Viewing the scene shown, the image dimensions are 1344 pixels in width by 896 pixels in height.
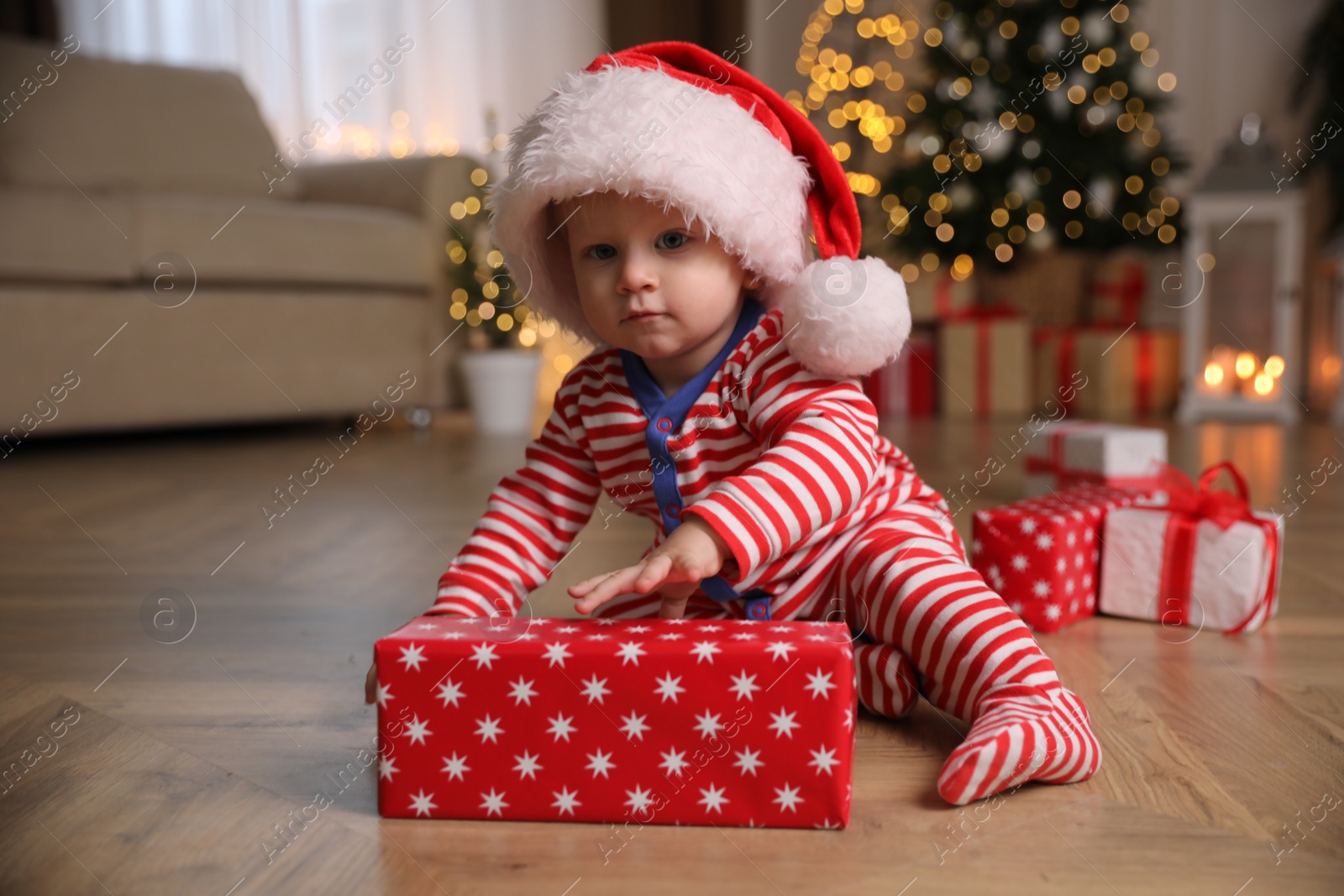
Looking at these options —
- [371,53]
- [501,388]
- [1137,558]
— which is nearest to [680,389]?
[1137,558]

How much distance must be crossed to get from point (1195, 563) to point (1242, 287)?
216 cm

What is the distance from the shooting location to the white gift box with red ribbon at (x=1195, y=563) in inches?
36.0

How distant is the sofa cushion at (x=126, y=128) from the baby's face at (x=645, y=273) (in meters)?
2.27

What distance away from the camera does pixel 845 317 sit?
2.28 ft

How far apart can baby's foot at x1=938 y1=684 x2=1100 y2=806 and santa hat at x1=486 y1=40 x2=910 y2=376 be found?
0.77 ft

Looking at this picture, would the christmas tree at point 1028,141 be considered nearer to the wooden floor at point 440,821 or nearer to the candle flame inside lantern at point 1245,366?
the candle flame inside lantern at point 1245,366

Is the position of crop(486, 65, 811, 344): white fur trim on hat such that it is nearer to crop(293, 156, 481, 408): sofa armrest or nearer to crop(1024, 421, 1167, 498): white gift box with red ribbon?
crop(1024, 421, 1167, 498): white gift box with red ribbon

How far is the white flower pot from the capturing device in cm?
262

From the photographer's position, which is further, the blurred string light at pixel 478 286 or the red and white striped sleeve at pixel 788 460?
the blurred string light at pixel 478 286

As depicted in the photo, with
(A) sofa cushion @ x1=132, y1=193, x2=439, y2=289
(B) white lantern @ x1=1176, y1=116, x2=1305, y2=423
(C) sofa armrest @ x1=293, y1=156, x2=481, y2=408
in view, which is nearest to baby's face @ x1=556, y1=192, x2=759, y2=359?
(A) sofa cushion @ x1=132, y1=193, x2=439, y2=289

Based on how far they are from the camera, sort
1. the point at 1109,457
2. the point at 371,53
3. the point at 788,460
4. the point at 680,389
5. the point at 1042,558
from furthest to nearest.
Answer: the point at 371,53 < the point at 1109,457 < the point at 1042,558 < the point at 680,389 < the point at 788,460

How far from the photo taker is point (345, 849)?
0.53 meters

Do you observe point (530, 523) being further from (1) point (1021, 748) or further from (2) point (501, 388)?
(2) point (501, 388)

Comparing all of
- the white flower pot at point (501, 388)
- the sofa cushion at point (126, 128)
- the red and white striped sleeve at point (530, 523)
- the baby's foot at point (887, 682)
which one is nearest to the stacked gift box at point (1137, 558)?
the baby's foot at point (887, 682)
